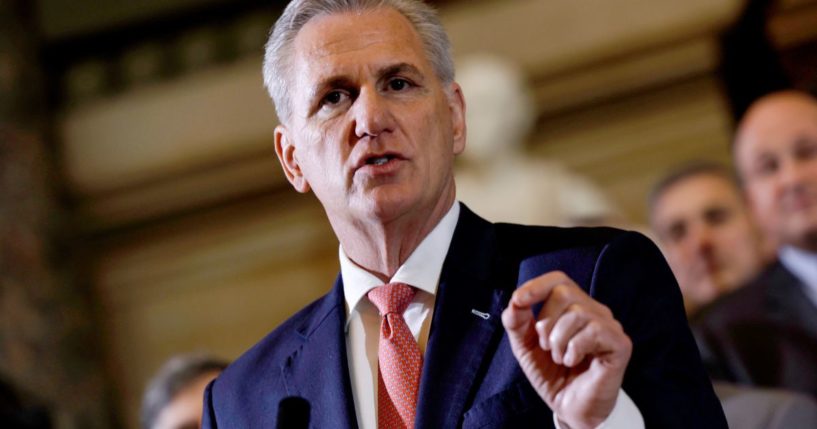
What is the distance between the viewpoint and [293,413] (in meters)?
1.86

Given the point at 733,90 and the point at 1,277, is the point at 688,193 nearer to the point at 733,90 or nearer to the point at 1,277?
the point at 733,90

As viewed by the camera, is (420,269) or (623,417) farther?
(420,269)

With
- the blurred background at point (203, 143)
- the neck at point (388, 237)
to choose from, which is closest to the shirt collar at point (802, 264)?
the neck at point (388, 237)

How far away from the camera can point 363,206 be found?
6.35 feet

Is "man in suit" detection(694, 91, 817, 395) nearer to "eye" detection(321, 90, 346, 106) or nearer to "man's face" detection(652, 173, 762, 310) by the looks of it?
"man's face" detection(652, 173, 762, 310)

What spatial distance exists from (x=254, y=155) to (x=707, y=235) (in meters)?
3.36

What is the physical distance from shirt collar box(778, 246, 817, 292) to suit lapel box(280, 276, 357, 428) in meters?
2.07

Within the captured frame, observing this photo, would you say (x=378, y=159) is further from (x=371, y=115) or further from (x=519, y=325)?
(x=519, y=325)

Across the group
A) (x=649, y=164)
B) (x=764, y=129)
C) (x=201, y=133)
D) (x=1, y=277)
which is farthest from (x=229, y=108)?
(x=764, y=129)

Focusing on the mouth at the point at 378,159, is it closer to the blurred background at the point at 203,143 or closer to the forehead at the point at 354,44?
the forehead at the point at 354,44

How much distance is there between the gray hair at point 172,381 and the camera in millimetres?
3350

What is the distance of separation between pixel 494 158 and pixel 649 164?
5.24ft

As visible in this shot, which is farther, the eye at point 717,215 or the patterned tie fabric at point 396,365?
the eye at point 717,215

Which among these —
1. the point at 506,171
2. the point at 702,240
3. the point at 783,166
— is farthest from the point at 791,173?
the point at 506,171
